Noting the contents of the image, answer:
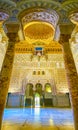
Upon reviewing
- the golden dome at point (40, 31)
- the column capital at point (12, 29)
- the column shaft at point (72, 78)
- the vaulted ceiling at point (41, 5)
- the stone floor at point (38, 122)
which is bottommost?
the stone floor at point (38, 122)

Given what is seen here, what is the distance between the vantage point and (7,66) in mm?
3580

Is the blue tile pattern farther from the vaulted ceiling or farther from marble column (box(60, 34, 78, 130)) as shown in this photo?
the vaulted ceiling

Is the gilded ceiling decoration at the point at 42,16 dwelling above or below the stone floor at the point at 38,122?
above

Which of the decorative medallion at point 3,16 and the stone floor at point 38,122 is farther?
the decorative medallion at point 3,16

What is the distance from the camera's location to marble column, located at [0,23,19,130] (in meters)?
3.15

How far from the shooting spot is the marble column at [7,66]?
315 centimetres

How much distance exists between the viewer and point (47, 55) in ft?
45.2

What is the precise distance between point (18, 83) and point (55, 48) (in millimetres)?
5054

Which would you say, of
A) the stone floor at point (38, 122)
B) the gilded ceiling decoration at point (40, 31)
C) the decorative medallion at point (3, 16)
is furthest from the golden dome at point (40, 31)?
the stone floor at point (38, 122)

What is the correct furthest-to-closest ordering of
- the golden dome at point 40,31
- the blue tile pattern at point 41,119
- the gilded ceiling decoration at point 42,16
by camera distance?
1. the golden dome at point 40,31
2. the gilded ceiling decoration at point 42,16
3. the blue tile pattern at point 41,119

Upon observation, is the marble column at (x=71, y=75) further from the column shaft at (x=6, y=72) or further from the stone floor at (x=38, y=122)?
the column shaft at (x=6, y=72)

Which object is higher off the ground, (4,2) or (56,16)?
(4,2)

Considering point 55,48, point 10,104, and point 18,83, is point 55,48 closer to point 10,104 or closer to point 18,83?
point 18,83

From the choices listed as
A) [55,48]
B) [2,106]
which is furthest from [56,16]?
[55,48]
